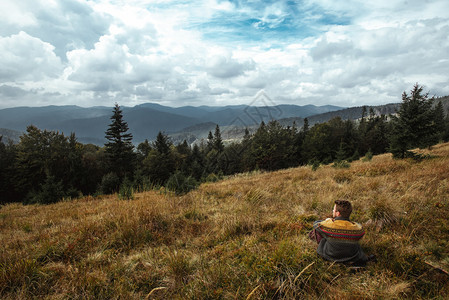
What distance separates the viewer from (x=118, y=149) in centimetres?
3662

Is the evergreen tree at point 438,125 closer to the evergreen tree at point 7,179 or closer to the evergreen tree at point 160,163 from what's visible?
the evergreen tree at point 160,163

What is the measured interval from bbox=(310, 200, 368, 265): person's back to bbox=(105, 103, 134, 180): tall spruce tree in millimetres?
38863

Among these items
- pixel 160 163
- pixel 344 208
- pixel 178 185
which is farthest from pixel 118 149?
pixel 344 208

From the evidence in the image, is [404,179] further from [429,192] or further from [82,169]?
[82,169]

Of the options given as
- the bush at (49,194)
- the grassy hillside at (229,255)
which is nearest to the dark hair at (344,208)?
the grassy hillside at (229,255)

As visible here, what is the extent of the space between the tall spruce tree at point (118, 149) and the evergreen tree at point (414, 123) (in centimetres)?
3855

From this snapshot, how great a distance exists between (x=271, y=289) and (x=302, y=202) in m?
3.29

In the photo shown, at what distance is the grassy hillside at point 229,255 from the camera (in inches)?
91.7

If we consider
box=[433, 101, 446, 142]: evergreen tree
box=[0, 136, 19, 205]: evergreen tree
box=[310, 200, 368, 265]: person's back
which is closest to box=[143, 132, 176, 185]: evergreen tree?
box=[0, 136, 19, 205]: evergreen tree

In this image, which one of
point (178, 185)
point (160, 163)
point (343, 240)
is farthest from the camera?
point (160, 163)

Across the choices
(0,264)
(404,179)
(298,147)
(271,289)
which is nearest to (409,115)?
(404,179)

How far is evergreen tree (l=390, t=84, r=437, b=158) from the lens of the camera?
11810mm

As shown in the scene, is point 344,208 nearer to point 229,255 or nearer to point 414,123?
point 229,255

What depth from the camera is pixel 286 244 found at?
2.96 metres
